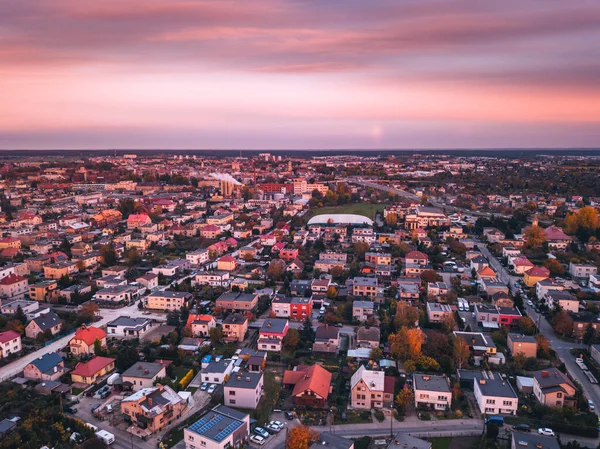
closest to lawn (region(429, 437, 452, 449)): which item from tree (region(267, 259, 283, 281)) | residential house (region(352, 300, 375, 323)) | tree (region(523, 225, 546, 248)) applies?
residential house (region(352, 300, 375, 323))

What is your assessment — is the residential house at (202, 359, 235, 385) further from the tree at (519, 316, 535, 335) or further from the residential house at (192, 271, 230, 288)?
the tree at (519, 316, 535, 335)

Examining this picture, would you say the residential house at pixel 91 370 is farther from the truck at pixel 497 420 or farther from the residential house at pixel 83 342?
the truck at pixel 497 420

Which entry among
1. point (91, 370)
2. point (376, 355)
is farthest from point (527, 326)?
point (91, 370)

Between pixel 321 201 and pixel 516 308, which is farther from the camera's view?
pixel 321 201

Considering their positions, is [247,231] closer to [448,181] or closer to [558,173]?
[448,181]

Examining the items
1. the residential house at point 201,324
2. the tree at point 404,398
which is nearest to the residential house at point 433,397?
the tree at point 404,398

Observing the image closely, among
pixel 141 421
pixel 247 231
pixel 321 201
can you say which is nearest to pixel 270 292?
pixel 141 421
